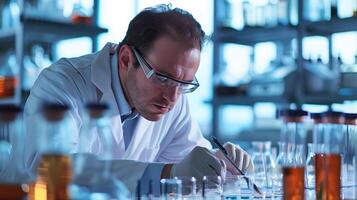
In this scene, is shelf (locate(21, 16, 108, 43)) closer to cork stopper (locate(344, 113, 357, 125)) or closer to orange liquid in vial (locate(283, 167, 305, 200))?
cork stopper (locate(344, 113, 357, 125))

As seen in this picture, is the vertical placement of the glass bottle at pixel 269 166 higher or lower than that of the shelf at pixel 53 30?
lower

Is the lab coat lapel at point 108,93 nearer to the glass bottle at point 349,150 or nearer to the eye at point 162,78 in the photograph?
the eye at point 162,78

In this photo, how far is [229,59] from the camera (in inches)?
154

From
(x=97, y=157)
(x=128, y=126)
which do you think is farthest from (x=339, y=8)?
(x=97, y=157)

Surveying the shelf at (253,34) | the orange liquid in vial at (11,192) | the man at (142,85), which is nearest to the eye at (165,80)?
the man at (142,85)

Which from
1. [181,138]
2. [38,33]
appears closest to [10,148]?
[181,138]

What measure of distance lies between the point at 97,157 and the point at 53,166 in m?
0.11

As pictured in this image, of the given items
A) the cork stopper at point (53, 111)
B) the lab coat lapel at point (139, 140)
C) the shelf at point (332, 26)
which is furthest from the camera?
the shelf at point (332, 26)

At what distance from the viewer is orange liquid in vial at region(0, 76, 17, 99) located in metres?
3.46

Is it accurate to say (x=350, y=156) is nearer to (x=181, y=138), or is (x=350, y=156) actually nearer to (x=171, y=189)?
(x=171, y=189)

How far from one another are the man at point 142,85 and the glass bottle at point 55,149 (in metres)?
0.71

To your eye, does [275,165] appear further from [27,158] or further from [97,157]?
[97,157]

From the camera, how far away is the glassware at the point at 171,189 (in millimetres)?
1263

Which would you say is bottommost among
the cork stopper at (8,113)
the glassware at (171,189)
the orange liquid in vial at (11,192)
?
the glassware at (171,189)
